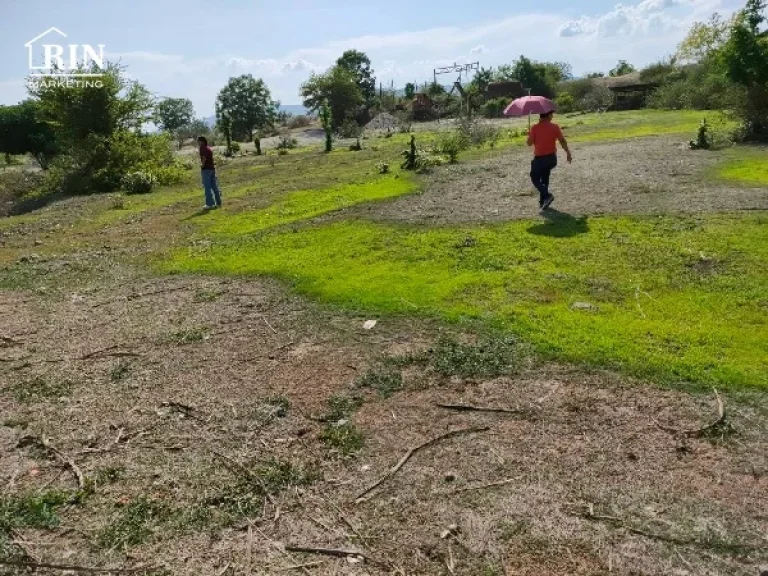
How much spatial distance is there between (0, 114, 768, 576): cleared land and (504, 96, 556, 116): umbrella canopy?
2.07 m

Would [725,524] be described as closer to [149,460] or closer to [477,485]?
[477,485]

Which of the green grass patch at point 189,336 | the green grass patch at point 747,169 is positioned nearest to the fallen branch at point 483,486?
the green grass patch at point 189,336

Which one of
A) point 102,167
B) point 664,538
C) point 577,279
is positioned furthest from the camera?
point 102,167

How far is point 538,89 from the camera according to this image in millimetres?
67812

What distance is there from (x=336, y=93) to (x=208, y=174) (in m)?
41.4

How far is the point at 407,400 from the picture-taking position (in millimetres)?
5250

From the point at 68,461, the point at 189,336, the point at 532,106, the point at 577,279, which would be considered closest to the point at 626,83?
the point at 532,106

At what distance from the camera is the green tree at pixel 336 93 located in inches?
2137

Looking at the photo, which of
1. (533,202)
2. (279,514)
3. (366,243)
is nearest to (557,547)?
(279,514)

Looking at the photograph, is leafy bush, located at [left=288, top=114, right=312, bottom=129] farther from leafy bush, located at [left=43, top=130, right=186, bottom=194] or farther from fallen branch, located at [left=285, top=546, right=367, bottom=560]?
fallen branch, located at [left=285, top=546, right=367, bottom=560]

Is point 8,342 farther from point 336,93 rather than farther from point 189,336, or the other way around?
point 336,93

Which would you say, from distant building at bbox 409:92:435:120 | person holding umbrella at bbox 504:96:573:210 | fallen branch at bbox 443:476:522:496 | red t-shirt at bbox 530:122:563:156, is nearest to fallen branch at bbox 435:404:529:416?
fallen branch at bbox 443:476:522:496

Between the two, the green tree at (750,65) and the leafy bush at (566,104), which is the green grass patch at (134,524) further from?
the leafy bush at (566,104)

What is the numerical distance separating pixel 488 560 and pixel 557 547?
0.40m
